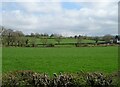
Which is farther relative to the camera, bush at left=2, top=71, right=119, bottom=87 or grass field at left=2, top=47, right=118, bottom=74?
grass field at left=2, top=47, right=118, bottom=74

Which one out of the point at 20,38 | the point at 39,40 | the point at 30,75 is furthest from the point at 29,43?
the point at 30,75

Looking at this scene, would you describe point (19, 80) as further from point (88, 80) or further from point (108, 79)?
point (108, 79)

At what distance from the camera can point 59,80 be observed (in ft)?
Result: 38.6

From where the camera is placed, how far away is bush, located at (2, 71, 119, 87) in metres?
11.7

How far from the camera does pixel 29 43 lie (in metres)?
91.6

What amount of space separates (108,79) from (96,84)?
2.11ft

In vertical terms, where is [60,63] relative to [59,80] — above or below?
below

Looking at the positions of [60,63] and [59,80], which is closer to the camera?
[59,80]

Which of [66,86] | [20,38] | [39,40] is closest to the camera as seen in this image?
[66,86]

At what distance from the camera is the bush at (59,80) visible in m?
11.7

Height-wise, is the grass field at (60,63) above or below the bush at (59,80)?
below

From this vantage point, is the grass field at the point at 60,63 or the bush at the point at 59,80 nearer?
the bush at the point at 59,80

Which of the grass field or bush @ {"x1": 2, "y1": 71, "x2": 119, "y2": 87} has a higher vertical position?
bush @ {"x1": 2, "y1": 71, "x2": 119, "y2": 87}

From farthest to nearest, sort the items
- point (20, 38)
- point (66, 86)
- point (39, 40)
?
point (39, 40) < point (20, 38) < point (66, 86)
